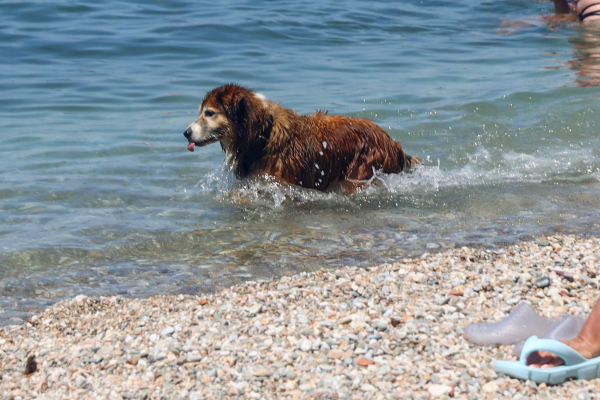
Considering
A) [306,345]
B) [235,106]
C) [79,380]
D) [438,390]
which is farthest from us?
[235,106]

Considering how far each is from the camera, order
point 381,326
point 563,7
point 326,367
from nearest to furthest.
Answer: point 326,367 → point 381,326 → point 563,7

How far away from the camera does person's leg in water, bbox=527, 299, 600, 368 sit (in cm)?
376

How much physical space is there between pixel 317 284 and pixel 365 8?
59.1ft

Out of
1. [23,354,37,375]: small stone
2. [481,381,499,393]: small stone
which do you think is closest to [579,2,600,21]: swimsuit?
[481,381,499,393]: small stone

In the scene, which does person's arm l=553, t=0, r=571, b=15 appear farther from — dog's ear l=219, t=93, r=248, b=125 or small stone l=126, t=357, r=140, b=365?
small stone l=126, t=357, r=140, b=365

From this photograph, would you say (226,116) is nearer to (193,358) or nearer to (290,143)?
(290,143)

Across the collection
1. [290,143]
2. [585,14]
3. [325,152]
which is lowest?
[325,152]

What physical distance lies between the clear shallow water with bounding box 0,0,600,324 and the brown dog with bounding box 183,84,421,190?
218 millimetres

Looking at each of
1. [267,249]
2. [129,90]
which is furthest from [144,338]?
[129,90]

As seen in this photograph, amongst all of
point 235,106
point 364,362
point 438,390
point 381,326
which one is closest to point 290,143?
point 235,106

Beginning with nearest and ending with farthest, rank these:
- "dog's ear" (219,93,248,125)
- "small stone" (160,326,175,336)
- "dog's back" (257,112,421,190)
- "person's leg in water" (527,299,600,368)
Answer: "person's leg in water" (527,299,600,368), "small stone" (160,326,175,336), "dog's ear" (219,93,248,125), "dog's back" (257,112,421,190)

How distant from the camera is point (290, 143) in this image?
8.20m

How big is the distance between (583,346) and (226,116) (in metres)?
5.01

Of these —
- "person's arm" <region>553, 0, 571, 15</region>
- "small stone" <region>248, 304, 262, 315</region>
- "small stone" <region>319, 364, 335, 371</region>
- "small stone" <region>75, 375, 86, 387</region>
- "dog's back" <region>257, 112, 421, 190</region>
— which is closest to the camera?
"small stone" <region>319, 364, 335, 371</region>
